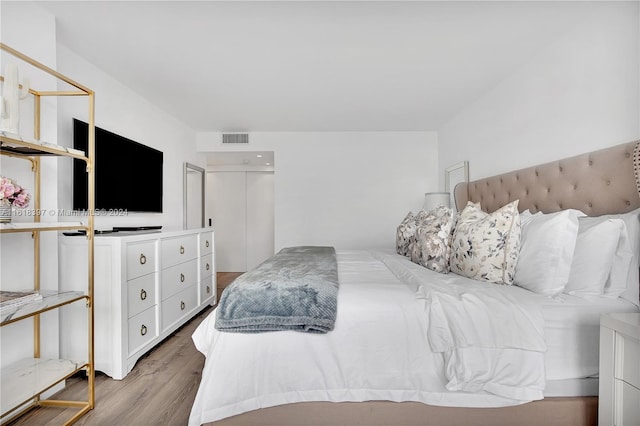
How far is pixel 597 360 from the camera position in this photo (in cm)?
130

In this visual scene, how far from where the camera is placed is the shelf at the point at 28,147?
1.33m

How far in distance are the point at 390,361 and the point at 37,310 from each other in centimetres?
166

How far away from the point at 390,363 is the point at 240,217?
5.08 metres

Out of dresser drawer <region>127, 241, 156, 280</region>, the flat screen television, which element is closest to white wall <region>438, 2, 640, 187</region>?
dresser drawer <region>127, 241, 156, 280</region>

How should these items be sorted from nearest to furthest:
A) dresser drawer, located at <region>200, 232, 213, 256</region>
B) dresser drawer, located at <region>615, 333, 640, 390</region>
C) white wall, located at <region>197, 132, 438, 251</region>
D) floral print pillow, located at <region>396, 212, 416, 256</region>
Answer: dresser drawer, located at <region>615, 333, 640, 390</region>
floral print pillow, located at <region>396, 212, 416, 256</region>
dresser drawer, located at <region>200, 232, 213, 256</region>
white wall, located at <region>197, 132, 438, 251</region>

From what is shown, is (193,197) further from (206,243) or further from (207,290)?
(207,290)

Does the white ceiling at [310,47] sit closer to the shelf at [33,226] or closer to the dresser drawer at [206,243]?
the shelf at [33,226]

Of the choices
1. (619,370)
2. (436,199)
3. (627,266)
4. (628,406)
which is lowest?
(628,406)

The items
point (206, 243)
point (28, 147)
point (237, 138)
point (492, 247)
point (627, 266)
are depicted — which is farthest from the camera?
point (237, 138)

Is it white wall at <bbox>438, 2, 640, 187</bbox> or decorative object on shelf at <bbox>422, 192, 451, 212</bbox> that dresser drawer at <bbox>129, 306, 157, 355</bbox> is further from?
white wall at <bbox>438, 2, 640, 187</bbox>

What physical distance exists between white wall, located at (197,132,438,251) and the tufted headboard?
77.4 inches

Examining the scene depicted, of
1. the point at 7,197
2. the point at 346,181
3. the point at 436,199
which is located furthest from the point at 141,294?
the point at 436,199

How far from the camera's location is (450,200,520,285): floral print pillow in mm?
1611

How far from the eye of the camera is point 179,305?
2.91 metres
